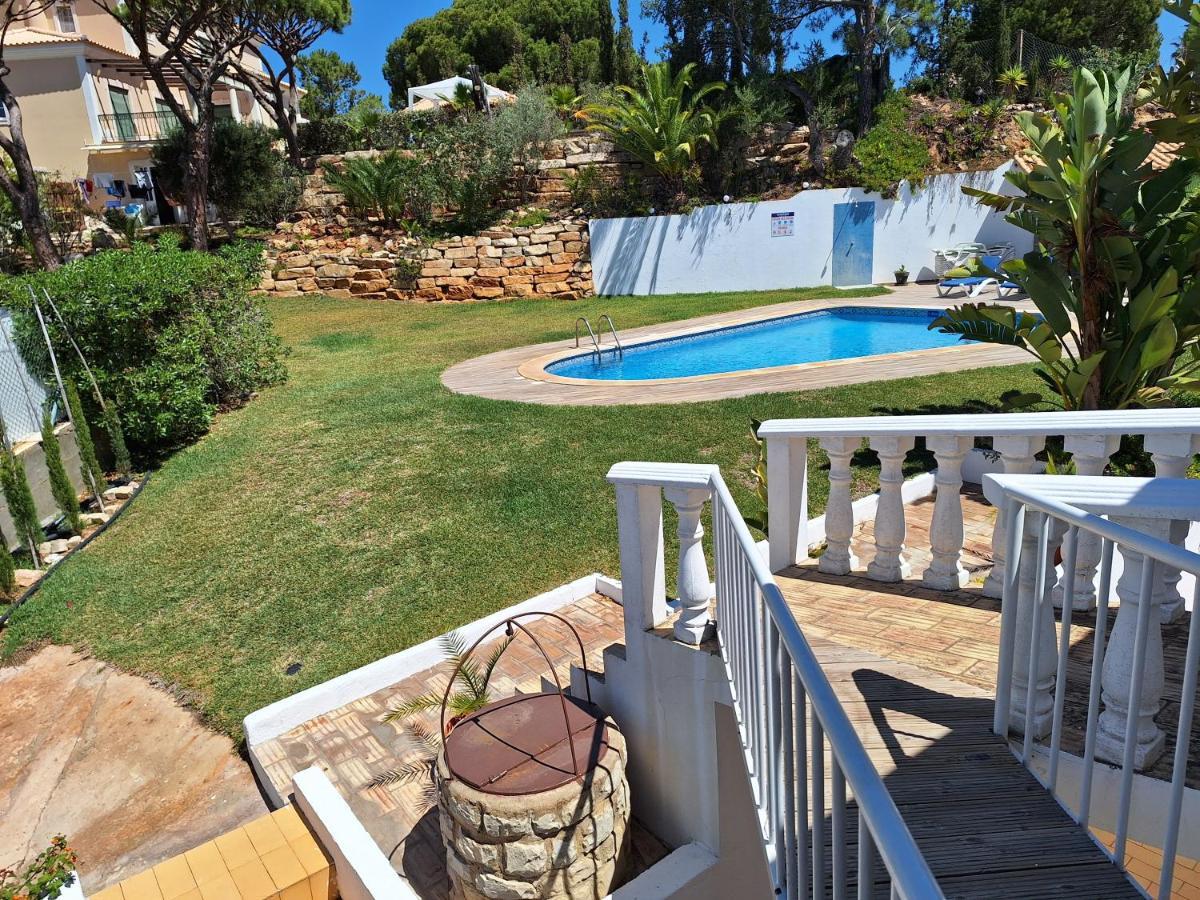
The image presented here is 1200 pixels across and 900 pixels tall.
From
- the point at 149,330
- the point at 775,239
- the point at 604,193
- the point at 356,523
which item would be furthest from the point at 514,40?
the point at 356,523

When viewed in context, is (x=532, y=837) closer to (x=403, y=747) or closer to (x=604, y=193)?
(x=403, y=747)

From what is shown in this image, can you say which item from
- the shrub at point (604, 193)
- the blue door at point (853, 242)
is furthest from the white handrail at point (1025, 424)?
the shrub at point (604, 193)

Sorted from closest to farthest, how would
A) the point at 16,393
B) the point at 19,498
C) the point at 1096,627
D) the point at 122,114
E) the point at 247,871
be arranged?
1. the point at 1096,627
2. the point at 247,871
3. the point at 19,498
4. the point at 16,393
5. the point at 122,114

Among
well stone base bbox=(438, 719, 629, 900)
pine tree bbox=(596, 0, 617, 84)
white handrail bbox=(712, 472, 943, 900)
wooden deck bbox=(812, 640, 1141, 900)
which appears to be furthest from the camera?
pine tree bbox=(596, 0, 617, 84)

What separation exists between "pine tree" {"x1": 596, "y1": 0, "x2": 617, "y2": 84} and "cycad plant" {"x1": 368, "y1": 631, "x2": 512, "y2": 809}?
33.8 meters

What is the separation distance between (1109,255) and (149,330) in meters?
10.3

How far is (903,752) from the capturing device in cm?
256

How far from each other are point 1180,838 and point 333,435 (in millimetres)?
9408

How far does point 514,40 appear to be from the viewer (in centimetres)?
3884

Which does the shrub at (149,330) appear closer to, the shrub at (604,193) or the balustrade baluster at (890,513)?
the balustrade baluster at (890,513)

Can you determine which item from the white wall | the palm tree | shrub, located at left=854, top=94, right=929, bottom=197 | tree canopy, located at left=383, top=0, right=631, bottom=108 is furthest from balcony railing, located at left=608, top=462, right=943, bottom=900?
tree canopy, located at left=383, top=0, right=631, bottom=108

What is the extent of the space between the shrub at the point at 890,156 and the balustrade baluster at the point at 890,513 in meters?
19.0

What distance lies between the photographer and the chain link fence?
8531 millimetres

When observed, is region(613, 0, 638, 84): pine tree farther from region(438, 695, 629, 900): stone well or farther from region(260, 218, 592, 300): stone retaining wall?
region(438, 695, 629, 900): stone well
